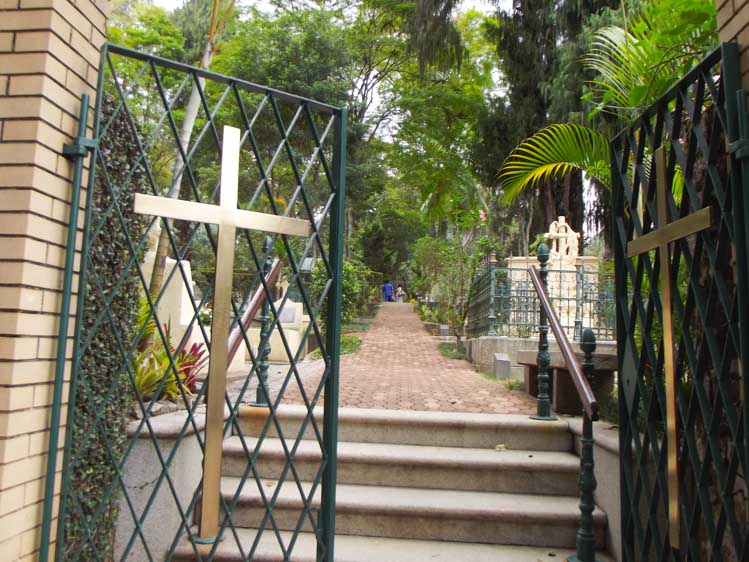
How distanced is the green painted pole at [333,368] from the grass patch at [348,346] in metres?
7.64

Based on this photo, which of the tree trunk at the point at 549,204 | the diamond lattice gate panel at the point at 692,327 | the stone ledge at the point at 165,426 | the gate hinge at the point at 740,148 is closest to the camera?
the gate hinge at the point at 740,148

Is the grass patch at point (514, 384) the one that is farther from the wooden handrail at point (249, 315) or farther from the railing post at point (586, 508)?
the wooden handrail at point (249, 315)

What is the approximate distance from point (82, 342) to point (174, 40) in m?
15.7

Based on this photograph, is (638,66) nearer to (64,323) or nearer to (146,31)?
(64,323)

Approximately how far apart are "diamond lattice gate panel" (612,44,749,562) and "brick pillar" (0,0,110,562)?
2.30 meters

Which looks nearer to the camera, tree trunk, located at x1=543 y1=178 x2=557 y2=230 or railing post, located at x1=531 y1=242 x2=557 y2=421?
railing post, located at x1=531 y1=242 x2=557 y2=421

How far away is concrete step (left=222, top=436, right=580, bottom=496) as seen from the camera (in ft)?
11.8

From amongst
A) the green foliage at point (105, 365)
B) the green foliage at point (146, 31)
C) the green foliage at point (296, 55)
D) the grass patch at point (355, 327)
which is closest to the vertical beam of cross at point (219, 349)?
the green foliage at point (105, 365)

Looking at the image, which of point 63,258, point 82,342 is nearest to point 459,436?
point 82,342

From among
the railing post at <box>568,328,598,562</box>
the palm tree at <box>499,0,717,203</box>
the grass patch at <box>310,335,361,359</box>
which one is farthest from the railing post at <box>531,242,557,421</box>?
the grass patch at <box>310,335,361,359</box>

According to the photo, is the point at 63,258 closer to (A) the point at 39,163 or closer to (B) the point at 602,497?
(A) the point at 39,163

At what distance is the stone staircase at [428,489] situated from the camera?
317cm

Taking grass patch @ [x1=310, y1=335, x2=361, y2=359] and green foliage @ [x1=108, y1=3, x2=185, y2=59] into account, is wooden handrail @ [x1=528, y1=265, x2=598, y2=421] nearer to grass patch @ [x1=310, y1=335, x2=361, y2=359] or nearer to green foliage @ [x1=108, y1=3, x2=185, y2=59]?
grass patch @ [x1=310, y1=335, x2=361, y2=359]

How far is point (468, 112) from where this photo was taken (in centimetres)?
1791
